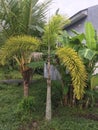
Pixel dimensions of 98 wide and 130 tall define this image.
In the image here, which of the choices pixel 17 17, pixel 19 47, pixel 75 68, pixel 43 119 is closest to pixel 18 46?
pixel 19 47

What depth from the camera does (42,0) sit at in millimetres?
8555

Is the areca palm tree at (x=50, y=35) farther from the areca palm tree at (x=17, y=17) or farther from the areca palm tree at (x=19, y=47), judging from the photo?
the areca palm tree at (x=17, y=17)

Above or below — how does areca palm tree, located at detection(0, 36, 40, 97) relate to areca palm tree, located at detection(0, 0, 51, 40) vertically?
below

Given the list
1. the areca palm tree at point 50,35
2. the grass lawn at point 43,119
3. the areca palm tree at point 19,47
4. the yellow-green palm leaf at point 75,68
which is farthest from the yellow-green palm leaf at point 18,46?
the grass lawn at point 43,119

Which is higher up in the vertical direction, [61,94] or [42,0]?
[42,0]

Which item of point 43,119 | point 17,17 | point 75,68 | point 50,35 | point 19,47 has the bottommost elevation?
point 43,119

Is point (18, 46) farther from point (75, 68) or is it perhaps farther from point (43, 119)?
point (43, 119)

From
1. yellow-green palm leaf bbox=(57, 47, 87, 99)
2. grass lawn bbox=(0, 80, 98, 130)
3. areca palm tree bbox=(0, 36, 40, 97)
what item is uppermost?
areca palm tree bbox=(0, 36, 40, 97)

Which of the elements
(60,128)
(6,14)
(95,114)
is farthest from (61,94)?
(6,14)

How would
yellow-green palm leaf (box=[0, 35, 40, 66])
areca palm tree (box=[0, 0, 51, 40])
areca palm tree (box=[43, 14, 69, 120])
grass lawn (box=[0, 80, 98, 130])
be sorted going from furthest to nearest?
areca palm tree (box=[0, 0, 51, 40]) < yellow-green palm leaf (box=[0, 35, 40, 66]) < areca palm tree (box=[43, 14, 69, 120]) < grass lawn (box=[0, 80, 98, 130])

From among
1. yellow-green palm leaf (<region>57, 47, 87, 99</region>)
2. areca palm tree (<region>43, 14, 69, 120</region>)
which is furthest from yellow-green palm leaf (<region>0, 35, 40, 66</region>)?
yellow-green palm leaf (<region>57, 47, 87, 99</region>)

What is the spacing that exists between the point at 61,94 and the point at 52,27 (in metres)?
2.19

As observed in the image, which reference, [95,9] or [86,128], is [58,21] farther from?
[95,9]

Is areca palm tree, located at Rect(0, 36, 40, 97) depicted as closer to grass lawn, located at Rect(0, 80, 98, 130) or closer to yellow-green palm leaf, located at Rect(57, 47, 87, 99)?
yellow-green palm leaf, located at Rect(57, 47, 87, 99)
